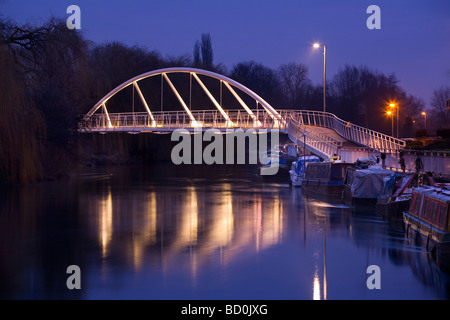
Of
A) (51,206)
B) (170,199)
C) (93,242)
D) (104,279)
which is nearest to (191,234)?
(93,242)

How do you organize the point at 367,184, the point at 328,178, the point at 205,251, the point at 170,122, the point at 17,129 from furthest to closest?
1. the point at 170,122
2. the point at 328,178
3. the point at 17,129
4. the point at 367,184
5. the point at 205,251

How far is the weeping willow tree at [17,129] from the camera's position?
31.6 m

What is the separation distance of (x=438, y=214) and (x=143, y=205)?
17.3 metres

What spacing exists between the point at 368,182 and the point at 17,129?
19.6 meters

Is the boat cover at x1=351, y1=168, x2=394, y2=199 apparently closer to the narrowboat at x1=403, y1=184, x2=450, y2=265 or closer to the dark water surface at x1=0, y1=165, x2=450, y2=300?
the dark water surface at x1=0, y1=165, x2=450, y2=300

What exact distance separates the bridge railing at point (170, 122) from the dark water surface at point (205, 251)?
2068 centimetres

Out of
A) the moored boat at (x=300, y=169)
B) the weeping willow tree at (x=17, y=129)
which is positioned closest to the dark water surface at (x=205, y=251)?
the weeping willow tree at (x=17, y=129)

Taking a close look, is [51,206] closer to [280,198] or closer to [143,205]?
[143,205]

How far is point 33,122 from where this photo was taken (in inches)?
1396

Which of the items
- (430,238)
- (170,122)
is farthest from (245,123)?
(430,238)

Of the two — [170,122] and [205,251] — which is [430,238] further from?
[170,122]

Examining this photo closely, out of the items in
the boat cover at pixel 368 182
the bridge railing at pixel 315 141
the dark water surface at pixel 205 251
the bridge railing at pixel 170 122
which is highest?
the bridge railing at pixel 170 122

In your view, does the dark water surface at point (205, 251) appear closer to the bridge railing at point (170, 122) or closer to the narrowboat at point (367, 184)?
the narrowboat at point (367, 184)

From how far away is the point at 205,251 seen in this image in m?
18.0
